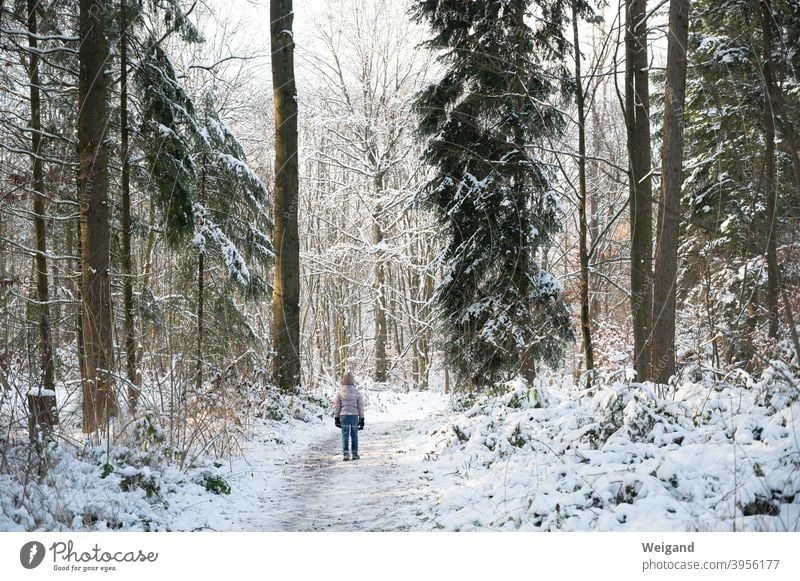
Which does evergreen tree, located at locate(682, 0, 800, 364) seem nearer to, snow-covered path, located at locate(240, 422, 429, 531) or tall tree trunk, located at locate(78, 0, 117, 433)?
snow-covered path, located at locate(240, 422, 429, 531)

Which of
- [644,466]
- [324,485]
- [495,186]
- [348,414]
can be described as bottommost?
[324,485]

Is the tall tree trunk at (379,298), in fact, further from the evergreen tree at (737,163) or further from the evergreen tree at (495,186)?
the evergreen tree at (737,163)

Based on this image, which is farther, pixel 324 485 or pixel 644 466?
pixel 324 485

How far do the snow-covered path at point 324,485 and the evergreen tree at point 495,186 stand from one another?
1.91m

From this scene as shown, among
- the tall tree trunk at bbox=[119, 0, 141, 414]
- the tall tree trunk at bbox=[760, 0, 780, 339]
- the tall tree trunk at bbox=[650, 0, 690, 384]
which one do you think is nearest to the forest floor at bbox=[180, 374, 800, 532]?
the tall tree trunk at bbox=[650, 0, 690, 384]

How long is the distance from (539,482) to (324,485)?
8.17 feet

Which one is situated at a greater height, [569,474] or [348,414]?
[569,474]

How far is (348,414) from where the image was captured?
25.3 feet

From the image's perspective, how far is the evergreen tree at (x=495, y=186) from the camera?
385 inches

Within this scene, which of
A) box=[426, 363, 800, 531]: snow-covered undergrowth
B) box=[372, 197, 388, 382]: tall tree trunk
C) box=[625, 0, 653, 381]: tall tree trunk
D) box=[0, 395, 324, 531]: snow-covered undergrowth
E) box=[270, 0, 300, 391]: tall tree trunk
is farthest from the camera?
box=[372, 197, 388, 382]: tall tree trunk

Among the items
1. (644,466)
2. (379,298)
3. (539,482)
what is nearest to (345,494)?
(539,482)

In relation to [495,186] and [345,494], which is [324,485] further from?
[495,186]

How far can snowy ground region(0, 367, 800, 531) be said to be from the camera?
3551 mm

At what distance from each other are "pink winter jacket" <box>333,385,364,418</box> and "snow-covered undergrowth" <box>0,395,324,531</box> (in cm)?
233
